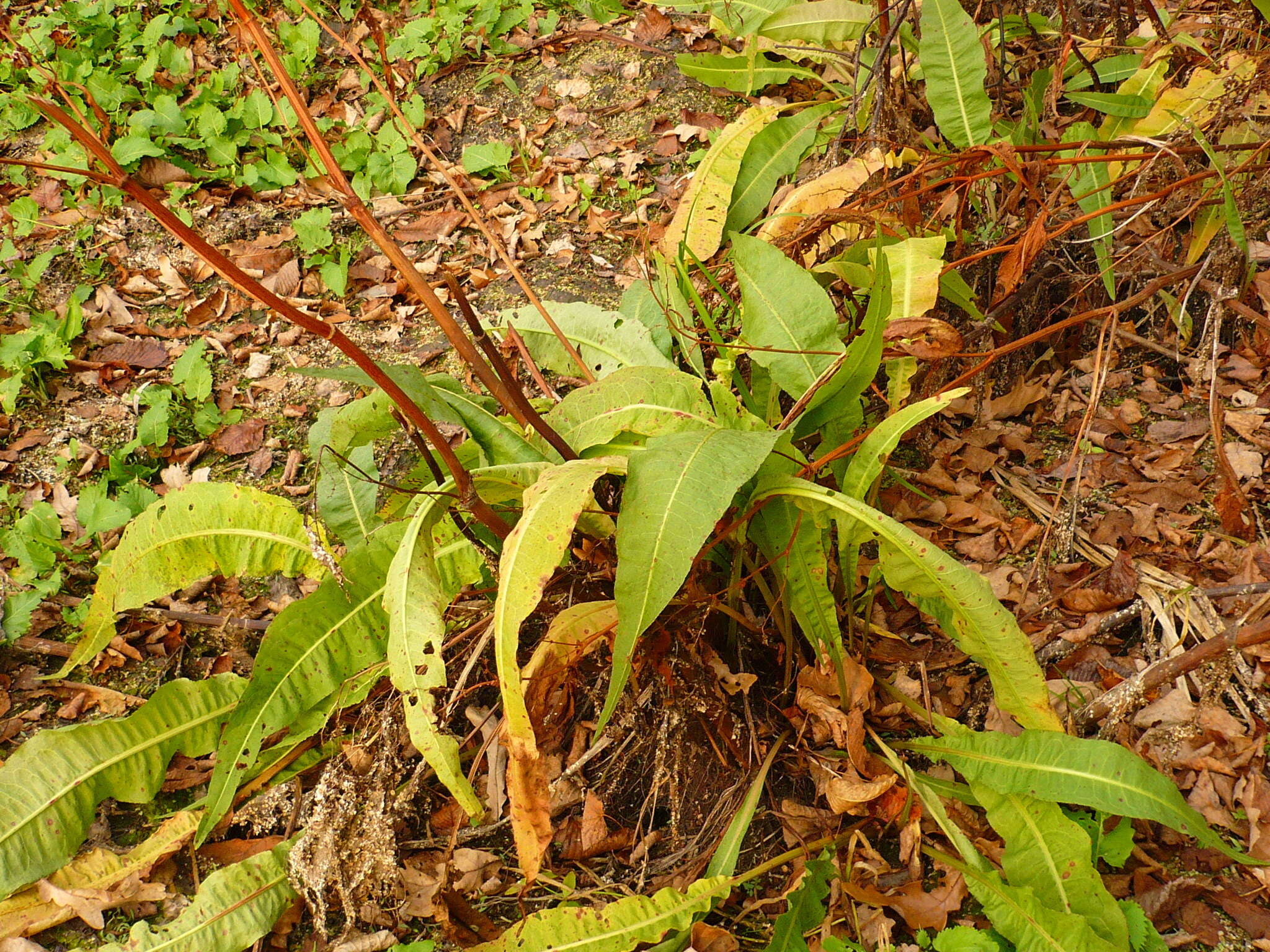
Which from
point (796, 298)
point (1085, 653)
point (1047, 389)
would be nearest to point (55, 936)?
point (796, 298)

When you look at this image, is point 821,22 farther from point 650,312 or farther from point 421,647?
point 421,647

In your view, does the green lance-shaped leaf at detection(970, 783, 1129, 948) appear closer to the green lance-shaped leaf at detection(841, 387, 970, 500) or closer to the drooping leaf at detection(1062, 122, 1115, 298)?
the green lance-shaped leaf at detection(841, 387, 970, 500)

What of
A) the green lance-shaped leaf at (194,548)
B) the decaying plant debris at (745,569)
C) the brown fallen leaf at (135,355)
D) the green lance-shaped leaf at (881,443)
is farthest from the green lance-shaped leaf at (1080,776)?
the brown fallen leaf at (135,355)

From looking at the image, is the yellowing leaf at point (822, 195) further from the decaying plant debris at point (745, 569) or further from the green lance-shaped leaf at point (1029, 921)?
the green lance-shaped leaf at point (1029, 921)

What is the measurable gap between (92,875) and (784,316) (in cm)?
164

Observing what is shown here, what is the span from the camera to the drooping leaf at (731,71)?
3.24 meters

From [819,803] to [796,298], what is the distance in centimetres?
97

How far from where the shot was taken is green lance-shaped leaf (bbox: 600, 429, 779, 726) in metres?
1.30

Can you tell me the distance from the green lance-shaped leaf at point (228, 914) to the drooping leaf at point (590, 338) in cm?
118

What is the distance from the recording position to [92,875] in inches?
69.2

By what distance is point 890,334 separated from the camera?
1.68 m

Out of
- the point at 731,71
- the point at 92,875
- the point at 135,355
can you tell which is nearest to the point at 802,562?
the point at 92,875

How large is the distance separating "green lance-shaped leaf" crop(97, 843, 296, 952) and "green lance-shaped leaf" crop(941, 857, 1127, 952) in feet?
3.96

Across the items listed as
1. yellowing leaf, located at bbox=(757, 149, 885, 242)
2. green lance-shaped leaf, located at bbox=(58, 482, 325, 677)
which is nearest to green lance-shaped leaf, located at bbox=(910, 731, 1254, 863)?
yellowing leaf, located at bbox=(757, 149, 885, 242)
